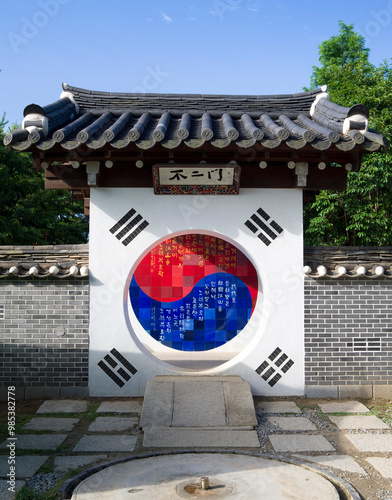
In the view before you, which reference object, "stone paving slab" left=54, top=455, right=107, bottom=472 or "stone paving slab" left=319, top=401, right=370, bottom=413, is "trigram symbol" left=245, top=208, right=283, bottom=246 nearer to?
"stone paving slab" left=319, top=401, right=370, bottom=413

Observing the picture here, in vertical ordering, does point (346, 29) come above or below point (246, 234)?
above

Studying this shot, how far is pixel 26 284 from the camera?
286 inches

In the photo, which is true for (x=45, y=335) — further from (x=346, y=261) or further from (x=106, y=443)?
(x=346, y=261)

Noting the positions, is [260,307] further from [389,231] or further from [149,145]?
[389,231]

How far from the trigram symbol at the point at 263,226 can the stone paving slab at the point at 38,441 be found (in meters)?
3.87

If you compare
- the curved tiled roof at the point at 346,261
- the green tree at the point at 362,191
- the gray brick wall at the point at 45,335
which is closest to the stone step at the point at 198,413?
the gray brick wall at the point at 45,335

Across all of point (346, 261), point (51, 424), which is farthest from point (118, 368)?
point (346, 261)

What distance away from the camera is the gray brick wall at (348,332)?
7.22m

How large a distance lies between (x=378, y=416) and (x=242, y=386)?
1824 mm

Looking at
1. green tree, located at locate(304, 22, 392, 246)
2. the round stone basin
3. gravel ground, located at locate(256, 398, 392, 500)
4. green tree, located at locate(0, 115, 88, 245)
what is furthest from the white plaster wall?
green tree, located at locate(0, 115, 88, 245)

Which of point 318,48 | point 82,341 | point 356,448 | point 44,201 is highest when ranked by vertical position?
point 318,48

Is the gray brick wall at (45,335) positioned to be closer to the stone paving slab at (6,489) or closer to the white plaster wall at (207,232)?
the white plaster wall at (207,232)

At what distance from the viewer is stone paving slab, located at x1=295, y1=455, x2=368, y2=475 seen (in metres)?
4.64

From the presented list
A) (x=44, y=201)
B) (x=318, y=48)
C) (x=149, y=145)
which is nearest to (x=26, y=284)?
(x=149, y=145)
